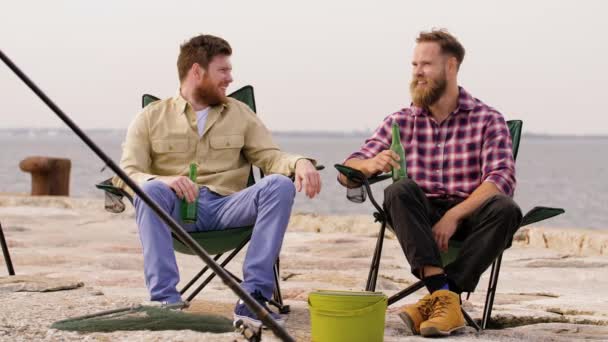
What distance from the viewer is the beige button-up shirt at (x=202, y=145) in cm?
346

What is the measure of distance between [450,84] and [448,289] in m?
0.78

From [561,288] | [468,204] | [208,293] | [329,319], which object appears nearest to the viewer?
[329,319]

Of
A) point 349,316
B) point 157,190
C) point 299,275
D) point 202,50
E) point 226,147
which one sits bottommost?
point 299,275

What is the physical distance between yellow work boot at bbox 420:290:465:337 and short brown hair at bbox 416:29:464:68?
3.05 feet

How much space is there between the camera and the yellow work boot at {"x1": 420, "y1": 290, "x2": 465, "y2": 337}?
291cm

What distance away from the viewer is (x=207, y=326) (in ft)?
9.42

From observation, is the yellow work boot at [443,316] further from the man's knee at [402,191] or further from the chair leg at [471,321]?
the man's knee at [402,191]

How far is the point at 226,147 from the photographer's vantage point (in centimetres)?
351

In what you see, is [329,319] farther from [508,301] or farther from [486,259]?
[508,301]

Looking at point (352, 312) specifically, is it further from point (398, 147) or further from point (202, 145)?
point (202, 145)

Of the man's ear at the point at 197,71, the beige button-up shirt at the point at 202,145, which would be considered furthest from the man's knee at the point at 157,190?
the man's ear at the point at 197,71

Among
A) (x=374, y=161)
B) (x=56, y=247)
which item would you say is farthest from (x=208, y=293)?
(x=56, y=247)

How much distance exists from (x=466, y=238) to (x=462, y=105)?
0.55 meters

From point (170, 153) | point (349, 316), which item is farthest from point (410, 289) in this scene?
point (170, 153)
